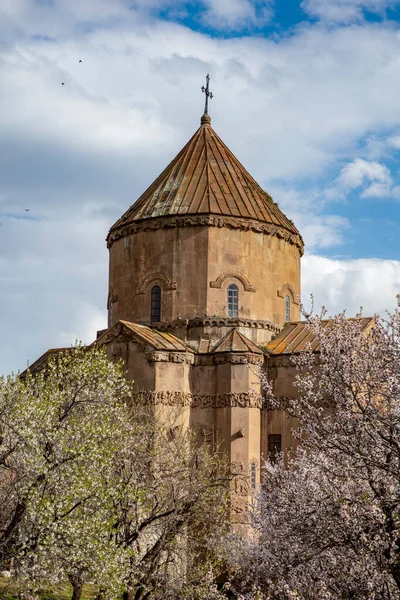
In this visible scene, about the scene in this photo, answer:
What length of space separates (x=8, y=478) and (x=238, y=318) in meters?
14.8

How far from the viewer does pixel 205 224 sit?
38000mm

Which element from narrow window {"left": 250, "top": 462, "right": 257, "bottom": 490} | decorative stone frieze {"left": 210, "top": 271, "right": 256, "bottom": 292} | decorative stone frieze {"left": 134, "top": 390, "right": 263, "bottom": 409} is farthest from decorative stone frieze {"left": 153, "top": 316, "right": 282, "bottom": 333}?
narrow window {"left": 250, "top": 462, "right": 257, "bottom": 490}

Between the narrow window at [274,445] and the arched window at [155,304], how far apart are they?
23.4ft

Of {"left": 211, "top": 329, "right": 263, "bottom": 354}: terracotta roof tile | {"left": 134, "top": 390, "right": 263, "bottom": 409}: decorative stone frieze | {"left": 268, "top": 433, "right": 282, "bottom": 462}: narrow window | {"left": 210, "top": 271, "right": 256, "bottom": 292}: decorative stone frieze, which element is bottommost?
{"left": 268, "top": 433, "right": 282, "bottom": 462}: narrow window

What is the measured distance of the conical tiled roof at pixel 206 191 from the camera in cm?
3878

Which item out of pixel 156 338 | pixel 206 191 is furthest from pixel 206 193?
pixel 156 338

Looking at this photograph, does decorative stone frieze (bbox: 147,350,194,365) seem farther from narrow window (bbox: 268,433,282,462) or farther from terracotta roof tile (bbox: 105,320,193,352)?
narrow window (bbox: 268,433,282,462)

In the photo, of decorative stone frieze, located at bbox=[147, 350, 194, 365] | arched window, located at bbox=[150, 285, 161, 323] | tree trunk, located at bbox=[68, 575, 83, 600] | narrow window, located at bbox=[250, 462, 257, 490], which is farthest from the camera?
arched window, located at bbox=[150, 285, 161, 323]

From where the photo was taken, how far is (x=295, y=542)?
1870cm

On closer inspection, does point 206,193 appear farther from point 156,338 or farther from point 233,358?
point 233,358

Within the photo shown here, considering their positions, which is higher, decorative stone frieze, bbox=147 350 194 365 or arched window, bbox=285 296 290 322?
arched window, bbox=285 296 290 322

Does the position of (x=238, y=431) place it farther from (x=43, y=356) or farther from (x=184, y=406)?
(x=43, y=356)

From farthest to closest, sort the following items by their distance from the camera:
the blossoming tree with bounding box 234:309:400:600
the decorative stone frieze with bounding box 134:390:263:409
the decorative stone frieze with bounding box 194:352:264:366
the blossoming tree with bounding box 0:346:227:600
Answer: the decorative stone frieze with bounding box 194:352:264:366 → the decorative stone frieze with bounding box 134:390:263:409 → the blossoming tree with bounding box 0:346:227:600 → the blossoming tree with bounding box 234:309:400:600

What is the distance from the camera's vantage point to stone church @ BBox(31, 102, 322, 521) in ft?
115
